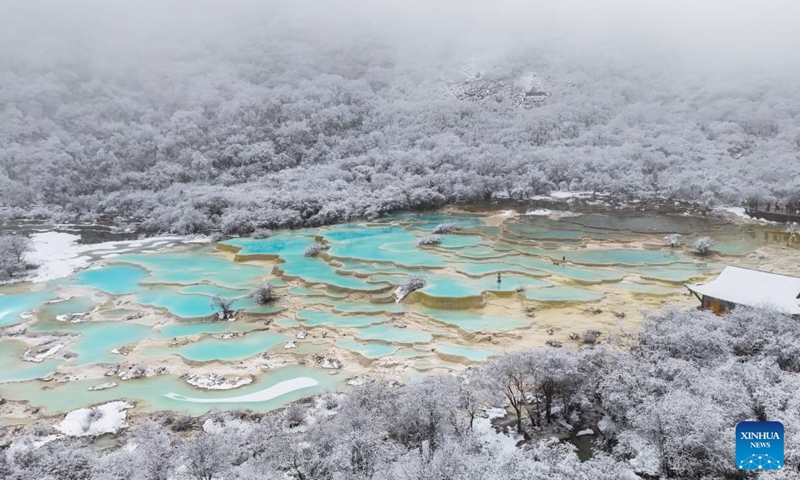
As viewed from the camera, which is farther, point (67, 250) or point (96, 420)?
point (67, 250)

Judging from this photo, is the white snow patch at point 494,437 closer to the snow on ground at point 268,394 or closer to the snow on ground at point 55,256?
the snow on ground at point 268,394

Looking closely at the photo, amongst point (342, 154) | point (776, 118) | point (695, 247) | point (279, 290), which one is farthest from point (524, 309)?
point (776, 118)

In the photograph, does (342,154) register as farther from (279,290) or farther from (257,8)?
(257,8)

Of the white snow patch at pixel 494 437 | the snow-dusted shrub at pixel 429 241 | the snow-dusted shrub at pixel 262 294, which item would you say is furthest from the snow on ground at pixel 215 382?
the snow-dusted shrub at pixel 429 241

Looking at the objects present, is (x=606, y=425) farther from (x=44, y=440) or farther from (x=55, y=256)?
(x=55, y=256)

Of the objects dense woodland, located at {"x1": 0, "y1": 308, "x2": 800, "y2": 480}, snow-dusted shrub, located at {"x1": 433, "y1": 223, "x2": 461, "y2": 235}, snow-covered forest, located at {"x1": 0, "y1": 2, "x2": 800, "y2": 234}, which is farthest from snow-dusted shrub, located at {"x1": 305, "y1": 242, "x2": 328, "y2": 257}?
dense woodland, located at {"x1": 0, "y1": 308, "x2": 800, "y2": 480}

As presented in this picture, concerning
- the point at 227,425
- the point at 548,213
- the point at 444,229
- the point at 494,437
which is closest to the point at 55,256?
the point at 444,229
